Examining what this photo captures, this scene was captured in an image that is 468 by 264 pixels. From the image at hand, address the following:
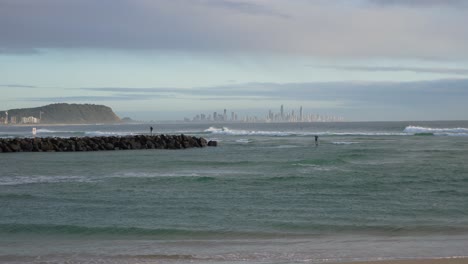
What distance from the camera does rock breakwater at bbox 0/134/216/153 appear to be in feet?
128

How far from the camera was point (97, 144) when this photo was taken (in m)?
39.9

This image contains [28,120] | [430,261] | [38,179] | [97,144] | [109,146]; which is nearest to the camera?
[430,261]

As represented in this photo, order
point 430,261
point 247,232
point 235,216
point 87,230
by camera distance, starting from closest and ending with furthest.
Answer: point 430,261, point 247,232, point 87,230, point 235,216

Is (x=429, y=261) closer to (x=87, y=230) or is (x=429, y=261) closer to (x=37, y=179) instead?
(x=87, y=230)

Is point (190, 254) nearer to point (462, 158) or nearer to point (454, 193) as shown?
point (454, 193)

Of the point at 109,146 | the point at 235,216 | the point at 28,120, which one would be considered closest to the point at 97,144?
the point at 109,146

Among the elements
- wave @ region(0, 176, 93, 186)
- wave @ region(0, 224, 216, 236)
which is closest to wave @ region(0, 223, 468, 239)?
wave @ region(0, 224, 216, 236)

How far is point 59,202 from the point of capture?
14.5 m

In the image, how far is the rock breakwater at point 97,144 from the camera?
38906 millimetres

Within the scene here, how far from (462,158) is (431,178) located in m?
8.69

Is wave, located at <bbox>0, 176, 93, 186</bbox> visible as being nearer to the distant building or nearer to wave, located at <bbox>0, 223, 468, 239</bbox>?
wave, located at <bbox>0, 223, 468, 239</bbox>

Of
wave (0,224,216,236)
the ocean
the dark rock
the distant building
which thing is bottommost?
wave (0,224,216,236)

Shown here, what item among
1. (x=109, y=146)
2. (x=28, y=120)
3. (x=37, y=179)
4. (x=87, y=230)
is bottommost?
(x=87, y=230)

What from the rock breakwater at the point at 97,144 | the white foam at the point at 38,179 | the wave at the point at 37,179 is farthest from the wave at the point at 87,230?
the rock breakwater at the point at 97,144
